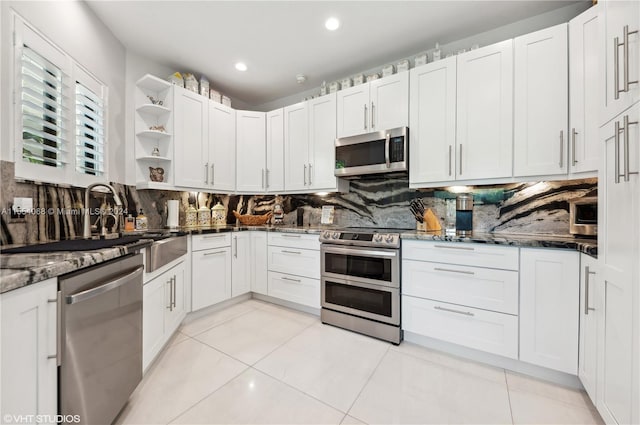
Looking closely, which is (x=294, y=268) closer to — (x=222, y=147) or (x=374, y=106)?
(x=222, y=147)

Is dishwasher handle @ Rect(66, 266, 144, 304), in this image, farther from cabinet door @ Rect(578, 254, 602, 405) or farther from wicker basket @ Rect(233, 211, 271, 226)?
cabinet door @ Rect(578, 254, 602, 405)

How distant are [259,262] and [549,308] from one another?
104 inches

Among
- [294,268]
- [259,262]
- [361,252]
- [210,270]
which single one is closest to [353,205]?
[361,252]

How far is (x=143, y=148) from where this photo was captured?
2.68 metres

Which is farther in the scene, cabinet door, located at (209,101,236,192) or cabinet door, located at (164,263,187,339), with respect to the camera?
cabinet door, located at (209,101,236,192)

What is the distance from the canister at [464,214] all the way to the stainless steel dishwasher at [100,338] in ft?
8.06

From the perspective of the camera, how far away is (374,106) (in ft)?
8.59

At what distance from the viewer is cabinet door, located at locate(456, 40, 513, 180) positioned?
2.02 metres

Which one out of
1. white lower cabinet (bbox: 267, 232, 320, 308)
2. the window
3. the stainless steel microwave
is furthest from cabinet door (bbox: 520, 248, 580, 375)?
the window

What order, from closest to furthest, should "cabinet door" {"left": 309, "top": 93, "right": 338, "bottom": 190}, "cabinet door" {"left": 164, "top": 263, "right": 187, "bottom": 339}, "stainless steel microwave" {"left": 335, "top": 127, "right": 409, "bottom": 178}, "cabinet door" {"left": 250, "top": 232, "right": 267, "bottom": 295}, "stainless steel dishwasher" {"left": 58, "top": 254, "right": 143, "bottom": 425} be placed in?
"stainless steel dishwasher" {"left": 58, "top": 254, "right": 143, "bottom": 425} < "cabinet door" {"left": 164, "top": 263, "right": 187, "bottom": 339} < "stainless steel microwave" {"left": 335, "top": 127, "right": 409, "bottom": 178} < "cabinet door" {"left": 309, "top": 93, "right": 338, "bottom": 190} < "cabinet door" {"left": 250, "top": 232, "right": 267, "bottom": 295}

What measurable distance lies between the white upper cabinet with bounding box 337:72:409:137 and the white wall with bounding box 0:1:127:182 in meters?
2.20

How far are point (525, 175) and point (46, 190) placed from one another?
3.39 meters

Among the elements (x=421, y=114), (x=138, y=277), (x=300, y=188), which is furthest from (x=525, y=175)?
(x=138, y=277)

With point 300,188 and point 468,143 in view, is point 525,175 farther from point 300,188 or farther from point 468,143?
point 300,188
